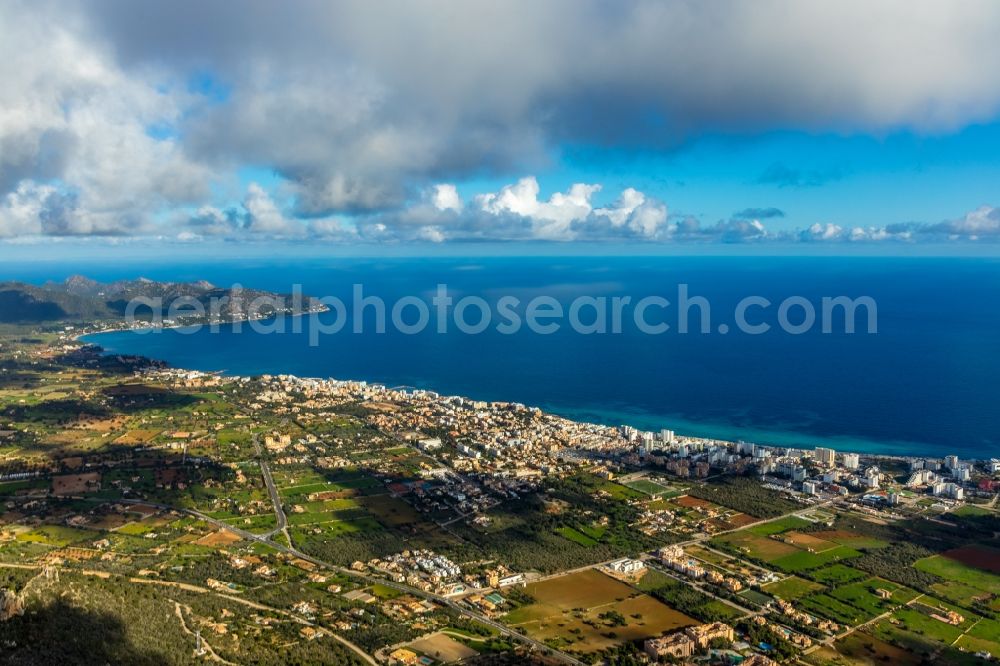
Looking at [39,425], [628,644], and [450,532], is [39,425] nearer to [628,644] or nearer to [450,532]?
[450,532]

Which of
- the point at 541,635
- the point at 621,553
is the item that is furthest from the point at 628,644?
the point at 621,553

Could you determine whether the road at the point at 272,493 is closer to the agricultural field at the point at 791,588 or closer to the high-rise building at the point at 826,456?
the agricultural field at the point at 791,588

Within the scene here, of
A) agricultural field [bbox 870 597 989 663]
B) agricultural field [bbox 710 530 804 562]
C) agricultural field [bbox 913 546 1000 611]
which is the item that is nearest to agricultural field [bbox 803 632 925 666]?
agricultural field [bbox 870 597 989 663]

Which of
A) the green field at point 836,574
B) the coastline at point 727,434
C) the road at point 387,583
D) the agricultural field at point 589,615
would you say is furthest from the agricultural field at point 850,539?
the road at point 387,583

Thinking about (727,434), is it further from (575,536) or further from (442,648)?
(442,648)

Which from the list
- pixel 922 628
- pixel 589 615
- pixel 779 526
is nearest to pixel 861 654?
pixel 922 628

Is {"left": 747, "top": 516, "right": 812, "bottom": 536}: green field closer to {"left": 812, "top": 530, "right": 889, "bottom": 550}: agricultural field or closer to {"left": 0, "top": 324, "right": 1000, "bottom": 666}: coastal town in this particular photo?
{"left": 0, "top": 324, "right": 1000, "bottom": 666}: coastal town
